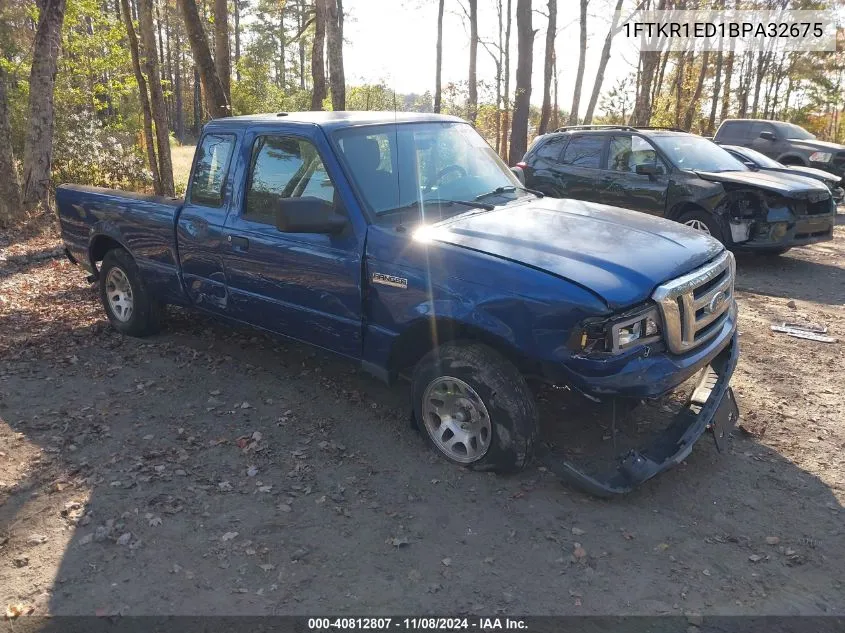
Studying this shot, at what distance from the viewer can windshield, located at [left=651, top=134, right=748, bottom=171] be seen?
921 cm

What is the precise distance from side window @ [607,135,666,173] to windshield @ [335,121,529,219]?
5.10m

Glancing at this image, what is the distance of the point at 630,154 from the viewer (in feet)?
31.1

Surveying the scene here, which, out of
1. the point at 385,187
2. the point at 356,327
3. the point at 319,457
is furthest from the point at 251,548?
the point at 385,187

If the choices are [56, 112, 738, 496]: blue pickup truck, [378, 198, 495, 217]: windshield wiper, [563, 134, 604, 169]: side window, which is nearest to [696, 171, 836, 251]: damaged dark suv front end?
[563, 134, 604, 169]: side window

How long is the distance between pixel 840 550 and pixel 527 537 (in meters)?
1.53

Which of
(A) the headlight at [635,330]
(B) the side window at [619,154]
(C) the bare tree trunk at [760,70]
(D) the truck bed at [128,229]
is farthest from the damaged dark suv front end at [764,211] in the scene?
(C) the bare tree trunk at [760,70]

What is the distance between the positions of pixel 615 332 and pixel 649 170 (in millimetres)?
6597

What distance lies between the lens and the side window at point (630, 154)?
30.6 feet

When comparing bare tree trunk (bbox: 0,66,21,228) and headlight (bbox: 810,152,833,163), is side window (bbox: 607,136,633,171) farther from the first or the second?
bare tree trunk (bbox: 0,66,21,228)

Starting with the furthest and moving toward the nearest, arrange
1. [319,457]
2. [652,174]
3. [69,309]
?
[652,174] < [69,309] < [319,457]

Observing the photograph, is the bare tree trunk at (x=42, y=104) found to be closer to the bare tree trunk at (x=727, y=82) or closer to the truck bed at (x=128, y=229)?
the truck bed at (x=128, y=229)

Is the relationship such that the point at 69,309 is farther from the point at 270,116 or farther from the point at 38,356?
the point at 270,116

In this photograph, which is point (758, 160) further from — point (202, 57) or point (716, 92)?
point (716, 92)

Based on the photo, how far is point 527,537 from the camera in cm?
336
